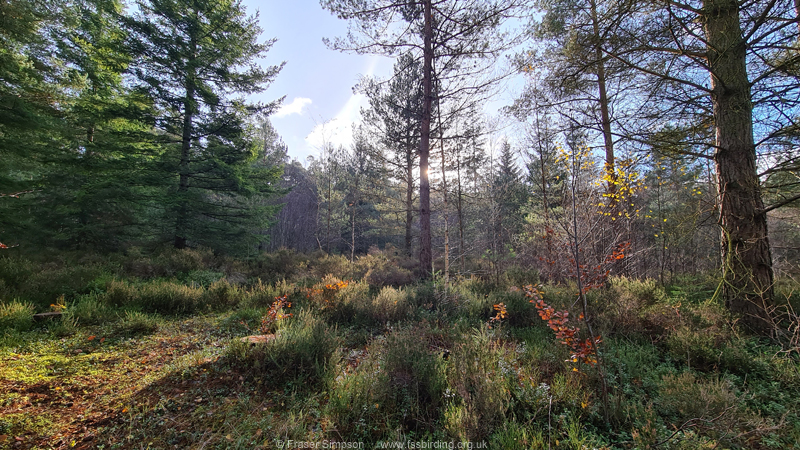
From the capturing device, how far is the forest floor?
7.53 ft

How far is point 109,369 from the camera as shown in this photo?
3.29 metres

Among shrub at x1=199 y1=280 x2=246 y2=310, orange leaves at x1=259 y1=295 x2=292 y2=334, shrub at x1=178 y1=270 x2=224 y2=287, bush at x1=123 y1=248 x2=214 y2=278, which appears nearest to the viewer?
orange leaves at x1=259 y1=295 x2=292 y2=334

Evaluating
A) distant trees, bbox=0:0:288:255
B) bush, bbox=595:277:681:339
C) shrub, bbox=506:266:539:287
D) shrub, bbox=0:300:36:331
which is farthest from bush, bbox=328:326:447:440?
distant trees, bbox=0:0:288:255

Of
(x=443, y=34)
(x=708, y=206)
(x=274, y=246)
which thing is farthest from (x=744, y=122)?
(x=274, y=246)

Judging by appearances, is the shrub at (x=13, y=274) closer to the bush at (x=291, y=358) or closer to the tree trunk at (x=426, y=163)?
the bush at (x=291, y=358)

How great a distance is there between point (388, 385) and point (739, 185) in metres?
5.74

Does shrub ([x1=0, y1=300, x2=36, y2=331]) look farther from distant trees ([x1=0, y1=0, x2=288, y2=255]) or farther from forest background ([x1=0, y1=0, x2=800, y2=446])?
distant trees ([x1=0, y1=0, x2=288, y2=255])

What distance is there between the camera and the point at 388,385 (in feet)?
9.61

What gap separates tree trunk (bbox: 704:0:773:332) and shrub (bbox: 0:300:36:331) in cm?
1027

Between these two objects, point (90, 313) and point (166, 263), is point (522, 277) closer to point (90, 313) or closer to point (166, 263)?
point (90, 313)

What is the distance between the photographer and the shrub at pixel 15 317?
3969 mm

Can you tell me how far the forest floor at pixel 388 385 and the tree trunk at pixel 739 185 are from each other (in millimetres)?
692

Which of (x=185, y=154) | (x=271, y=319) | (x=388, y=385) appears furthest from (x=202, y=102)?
(x=388, y=385)

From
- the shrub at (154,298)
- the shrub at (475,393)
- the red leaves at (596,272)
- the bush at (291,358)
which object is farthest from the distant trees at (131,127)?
the red leaves at (596,272)
